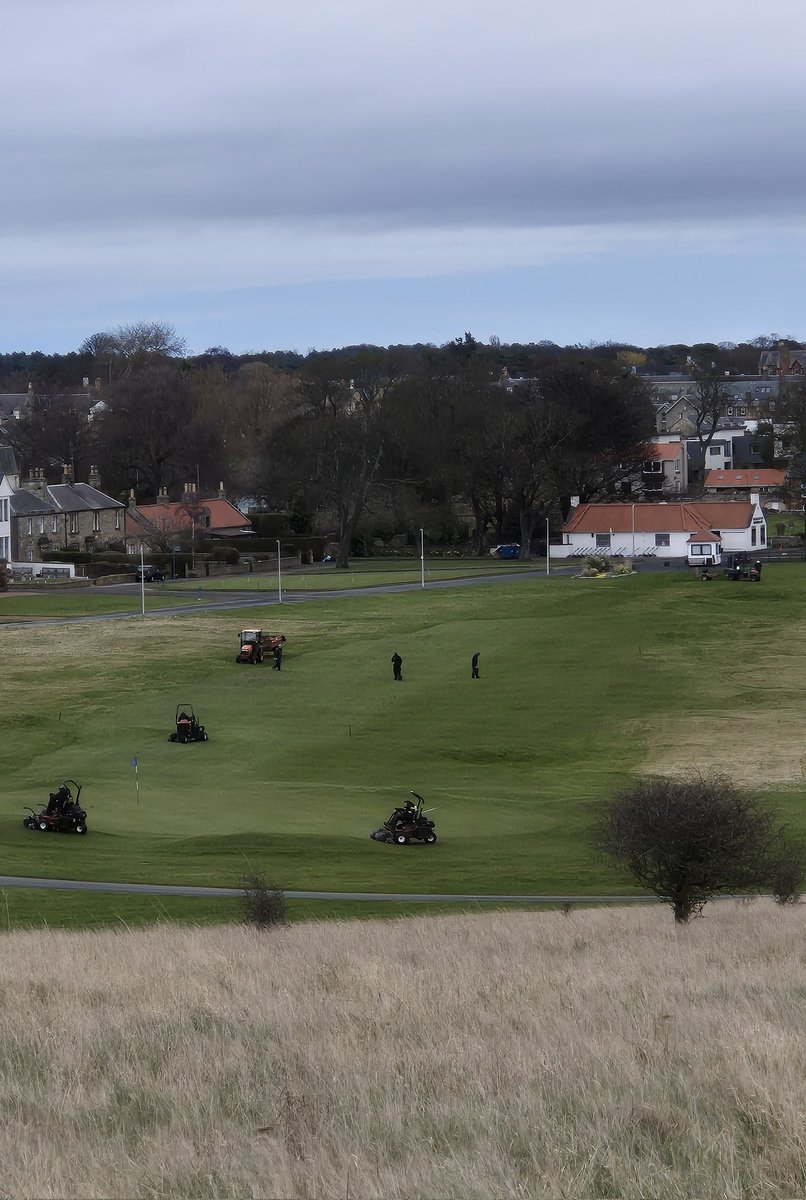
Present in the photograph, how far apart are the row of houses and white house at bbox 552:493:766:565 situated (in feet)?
107

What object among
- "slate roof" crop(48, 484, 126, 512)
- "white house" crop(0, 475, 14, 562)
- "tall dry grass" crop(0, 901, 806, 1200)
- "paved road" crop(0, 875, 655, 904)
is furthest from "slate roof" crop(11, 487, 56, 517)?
"tall dry grass" crop(0, 901, 806, 1200)

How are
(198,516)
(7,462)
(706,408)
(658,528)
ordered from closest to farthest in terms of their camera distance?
(658,528)
(7,462)
(198,516)
(706,408)

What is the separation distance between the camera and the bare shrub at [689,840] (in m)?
28.1

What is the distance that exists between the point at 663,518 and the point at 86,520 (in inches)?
1954

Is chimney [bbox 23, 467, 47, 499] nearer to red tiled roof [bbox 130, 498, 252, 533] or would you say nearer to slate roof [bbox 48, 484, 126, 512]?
slate roof [bbox 48, 484, 126, 512]

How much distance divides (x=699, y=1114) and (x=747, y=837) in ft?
65.0

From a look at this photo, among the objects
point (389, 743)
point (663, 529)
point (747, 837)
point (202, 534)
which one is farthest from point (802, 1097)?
point (202, 534)

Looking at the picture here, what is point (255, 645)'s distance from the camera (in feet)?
A: 242

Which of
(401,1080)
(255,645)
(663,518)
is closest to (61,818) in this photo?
(401,1080)

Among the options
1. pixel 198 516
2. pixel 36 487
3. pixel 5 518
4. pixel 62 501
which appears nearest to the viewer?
pixel 5 518

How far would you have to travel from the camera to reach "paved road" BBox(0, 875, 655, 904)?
106 feet

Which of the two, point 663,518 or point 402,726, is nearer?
point 402,726

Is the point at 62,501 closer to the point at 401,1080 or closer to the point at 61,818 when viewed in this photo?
the point at 61,818

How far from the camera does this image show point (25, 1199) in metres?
8.05
